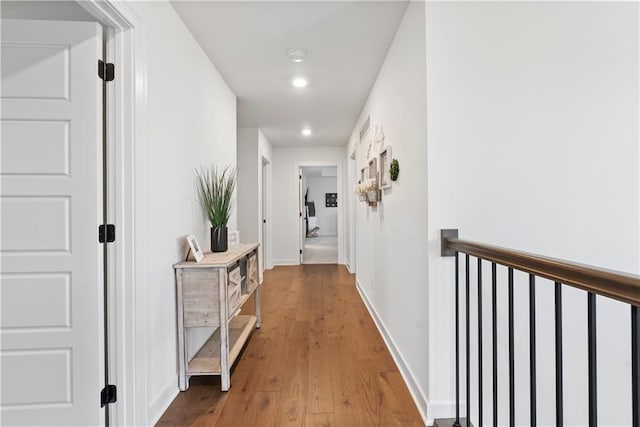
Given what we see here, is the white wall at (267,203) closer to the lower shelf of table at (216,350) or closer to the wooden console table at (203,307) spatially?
the lower shelf of table at (216,350)

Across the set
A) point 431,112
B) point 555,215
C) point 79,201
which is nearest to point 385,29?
point 431,112

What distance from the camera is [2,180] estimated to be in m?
1.38

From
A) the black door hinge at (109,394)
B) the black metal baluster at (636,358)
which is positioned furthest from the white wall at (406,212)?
the black door hinge at (109,394)

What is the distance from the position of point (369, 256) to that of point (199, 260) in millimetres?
1956

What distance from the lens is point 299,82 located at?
9.87ft

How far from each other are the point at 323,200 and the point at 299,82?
9.18 metres

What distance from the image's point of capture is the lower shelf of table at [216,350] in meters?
1.94

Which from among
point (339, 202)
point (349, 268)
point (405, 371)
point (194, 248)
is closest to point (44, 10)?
point (194, 248)

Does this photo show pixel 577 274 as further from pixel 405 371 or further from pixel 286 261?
pixel 286 261

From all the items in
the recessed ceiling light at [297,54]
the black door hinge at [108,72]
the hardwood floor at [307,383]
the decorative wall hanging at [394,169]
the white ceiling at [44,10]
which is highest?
the recessed ceiling light at [297,54]

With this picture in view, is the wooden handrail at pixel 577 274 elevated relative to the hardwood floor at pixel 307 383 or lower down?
elevated

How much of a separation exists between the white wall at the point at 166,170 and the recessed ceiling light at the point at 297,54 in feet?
2.21

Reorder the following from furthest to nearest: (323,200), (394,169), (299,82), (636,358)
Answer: (323,200) < (299,82) < (394,169) < (636,358)

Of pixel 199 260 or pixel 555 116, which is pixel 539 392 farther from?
pixel 199 260
